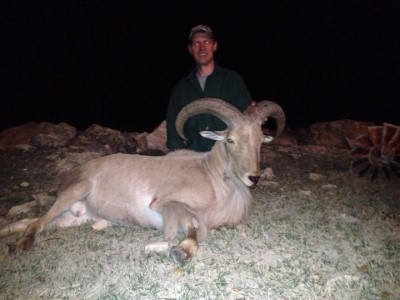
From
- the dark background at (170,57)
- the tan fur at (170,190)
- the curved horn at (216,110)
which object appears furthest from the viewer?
the dark background at (170,57)

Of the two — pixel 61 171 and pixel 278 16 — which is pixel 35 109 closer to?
pixel 278 16

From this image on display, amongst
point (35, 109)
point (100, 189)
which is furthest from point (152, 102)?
point (100, 189)

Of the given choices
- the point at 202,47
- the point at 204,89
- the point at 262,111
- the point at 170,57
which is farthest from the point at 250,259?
the point at 170,57

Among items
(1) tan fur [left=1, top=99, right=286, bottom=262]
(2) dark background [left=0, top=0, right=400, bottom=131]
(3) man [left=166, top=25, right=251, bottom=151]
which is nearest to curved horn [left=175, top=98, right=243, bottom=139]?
(1) tan fur [left=1, top=99, right=286, bottom=262]

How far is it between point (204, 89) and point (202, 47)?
792mm

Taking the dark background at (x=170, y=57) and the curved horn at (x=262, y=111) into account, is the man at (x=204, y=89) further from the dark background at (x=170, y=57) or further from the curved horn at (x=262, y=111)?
the dark background at (x=170, y=57)

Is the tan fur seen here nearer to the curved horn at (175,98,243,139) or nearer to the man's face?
the curved horn at (175,98,243,139)

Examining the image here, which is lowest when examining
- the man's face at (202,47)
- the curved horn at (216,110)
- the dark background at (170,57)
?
the dark background at (170,57)

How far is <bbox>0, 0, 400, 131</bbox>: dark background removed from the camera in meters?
36.7

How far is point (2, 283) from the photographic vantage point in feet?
13.5

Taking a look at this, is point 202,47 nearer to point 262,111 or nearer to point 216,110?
point 216,110

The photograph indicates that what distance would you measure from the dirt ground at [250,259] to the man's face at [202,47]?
2859 mm

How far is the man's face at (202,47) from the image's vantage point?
6.88 meters

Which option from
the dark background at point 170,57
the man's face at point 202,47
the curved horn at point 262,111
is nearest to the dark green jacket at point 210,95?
the man's face at point 202,47
